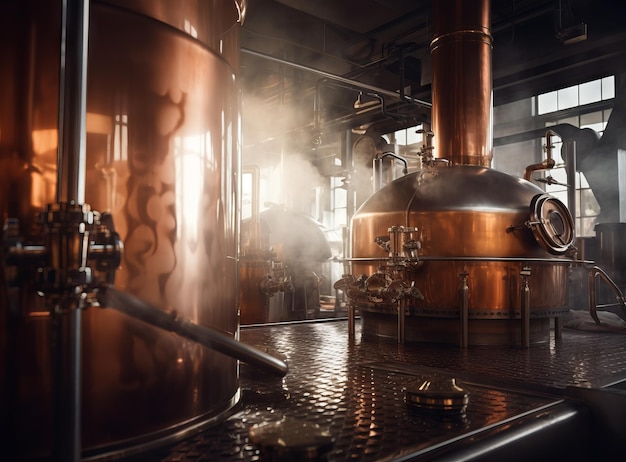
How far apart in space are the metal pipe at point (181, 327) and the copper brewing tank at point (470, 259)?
68.8 inches

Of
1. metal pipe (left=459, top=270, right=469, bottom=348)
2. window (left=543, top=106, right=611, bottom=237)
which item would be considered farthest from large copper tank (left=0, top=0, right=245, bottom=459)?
window (left=543, top=106, right=611, bottom=237)

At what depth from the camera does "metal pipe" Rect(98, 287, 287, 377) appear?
737mm

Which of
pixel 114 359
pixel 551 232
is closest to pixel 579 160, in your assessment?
pixel 551 232

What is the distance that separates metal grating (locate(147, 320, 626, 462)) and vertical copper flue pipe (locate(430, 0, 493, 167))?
1.22 m

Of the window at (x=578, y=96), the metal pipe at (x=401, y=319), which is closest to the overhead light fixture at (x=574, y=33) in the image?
the metal pipe at (x=401, y=319)

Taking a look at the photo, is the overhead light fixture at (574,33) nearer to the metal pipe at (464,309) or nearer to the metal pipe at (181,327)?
the metal pipe at (464,309)

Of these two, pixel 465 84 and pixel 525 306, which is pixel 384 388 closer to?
pixel 525 306

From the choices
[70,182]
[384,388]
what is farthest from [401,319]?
[70,182]

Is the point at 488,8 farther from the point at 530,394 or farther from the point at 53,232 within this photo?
the point at 53,232

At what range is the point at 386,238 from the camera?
8.85 feet

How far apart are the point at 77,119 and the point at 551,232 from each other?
262 cm

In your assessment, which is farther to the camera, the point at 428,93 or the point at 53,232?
the point at 428,93

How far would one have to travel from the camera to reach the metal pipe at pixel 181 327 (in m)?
0.74

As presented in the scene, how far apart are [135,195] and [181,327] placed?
315mm
